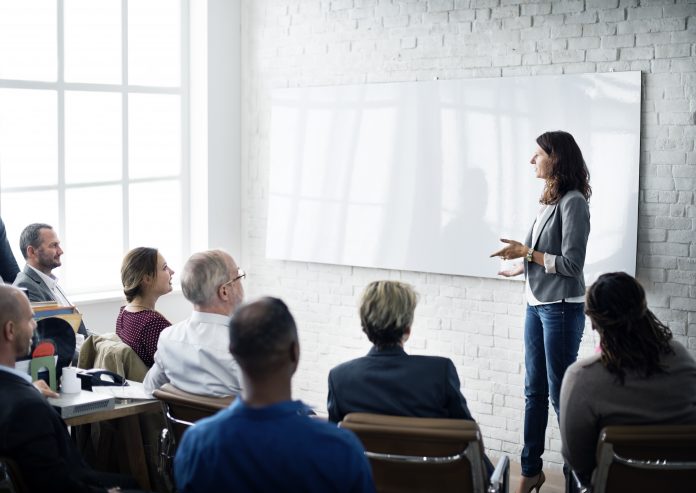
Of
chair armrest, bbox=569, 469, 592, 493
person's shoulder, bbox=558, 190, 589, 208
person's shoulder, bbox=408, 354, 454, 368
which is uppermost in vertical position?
person's shoulder, bbox=558, 190, 589, 208

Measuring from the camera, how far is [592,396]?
2904 mm

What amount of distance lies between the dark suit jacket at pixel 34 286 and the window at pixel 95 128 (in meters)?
1.14

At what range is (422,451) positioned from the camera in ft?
8.98

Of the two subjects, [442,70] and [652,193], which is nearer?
[652,193]

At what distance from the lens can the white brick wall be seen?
4871 mm

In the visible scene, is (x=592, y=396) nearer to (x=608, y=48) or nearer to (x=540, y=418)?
(x=540, y=418)

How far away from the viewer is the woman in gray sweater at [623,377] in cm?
286

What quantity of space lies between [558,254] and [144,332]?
6.56ft

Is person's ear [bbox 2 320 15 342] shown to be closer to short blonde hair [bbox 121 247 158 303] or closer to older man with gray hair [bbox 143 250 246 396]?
older man with gray hair [bbox 143 250 246 396]

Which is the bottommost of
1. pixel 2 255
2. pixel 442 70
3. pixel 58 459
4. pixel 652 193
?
pixel 58 459

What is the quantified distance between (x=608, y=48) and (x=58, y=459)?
367 centimetres

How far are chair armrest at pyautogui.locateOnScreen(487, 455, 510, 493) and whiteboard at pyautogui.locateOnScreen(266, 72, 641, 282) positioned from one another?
225cm

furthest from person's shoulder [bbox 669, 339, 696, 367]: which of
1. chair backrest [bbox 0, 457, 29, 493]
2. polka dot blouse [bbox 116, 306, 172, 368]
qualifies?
polka dot blouse [bbox 116, 306, 172, 368]

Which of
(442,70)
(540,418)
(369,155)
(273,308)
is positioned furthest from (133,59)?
(273,308)
